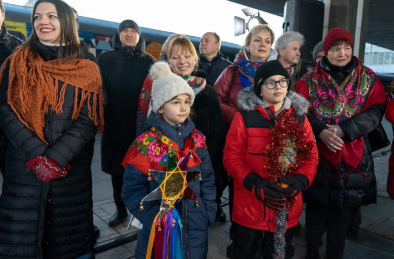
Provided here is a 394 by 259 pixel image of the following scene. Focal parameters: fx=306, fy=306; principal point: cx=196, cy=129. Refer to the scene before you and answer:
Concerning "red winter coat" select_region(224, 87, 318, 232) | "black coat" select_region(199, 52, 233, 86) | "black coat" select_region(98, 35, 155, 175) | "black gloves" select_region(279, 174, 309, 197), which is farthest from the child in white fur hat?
"black coat" select_region(199, 52, 233, 86)

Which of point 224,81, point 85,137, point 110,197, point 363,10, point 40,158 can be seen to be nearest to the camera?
point 40,158

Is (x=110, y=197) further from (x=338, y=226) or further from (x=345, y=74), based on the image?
(x=345, y=74)

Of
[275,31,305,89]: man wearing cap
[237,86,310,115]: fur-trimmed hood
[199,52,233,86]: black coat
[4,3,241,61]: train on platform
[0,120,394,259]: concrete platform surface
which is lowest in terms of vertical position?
[0,120,394,259]: concrete platform surface

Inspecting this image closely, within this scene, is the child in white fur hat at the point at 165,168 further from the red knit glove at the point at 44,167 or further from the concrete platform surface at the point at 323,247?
the concrete platform surface at the point at 323,247

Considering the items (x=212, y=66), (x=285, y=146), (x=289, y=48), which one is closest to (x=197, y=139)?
(x=285, y=146)

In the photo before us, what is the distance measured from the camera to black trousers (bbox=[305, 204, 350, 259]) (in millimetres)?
2480

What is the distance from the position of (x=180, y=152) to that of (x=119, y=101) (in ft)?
4.85

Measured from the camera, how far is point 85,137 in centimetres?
207

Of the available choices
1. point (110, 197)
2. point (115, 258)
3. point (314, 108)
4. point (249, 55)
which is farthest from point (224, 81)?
point (110, 197)

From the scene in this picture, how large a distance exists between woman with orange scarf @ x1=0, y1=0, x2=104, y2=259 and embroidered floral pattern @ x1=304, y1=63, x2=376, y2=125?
1.79 meters

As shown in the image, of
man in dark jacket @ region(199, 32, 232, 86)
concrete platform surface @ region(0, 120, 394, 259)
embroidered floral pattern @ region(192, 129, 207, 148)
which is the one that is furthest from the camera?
man in dark jacket @ region(199, 32, 232, 86)

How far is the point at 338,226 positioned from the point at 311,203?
26cm

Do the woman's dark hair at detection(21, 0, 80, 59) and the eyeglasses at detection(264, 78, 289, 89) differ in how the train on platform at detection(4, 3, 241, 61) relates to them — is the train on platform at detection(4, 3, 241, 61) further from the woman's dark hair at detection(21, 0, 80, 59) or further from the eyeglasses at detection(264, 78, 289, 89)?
the eyeglasses at detection(264, 78, 289, 89)

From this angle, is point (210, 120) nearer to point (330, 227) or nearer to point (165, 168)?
point (165, 168)
